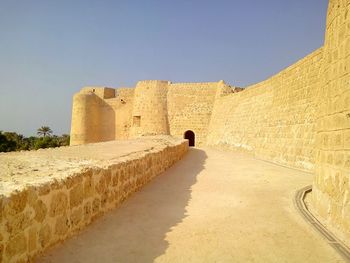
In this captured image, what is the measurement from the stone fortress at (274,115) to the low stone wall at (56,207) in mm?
3019

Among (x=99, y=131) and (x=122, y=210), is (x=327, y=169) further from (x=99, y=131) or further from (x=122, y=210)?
(x=99, y=131)

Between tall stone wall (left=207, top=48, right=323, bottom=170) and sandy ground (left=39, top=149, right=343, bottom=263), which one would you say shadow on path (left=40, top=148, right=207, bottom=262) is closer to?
sandy ground (left=39, top=149, right=343, bottom=263)

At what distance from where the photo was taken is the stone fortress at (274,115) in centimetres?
420

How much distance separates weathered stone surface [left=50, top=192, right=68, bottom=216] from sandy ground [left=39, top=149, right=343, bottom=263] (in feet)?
1.16

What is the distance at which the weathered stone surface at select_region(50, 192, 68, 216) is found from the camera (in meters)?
3.18

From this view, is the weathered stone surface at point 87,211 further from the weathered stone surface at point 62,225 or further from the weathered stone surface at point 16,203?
the weathered stone surface at point 16,203

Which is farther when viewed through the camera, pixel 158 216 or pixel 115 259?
pixel 158 216

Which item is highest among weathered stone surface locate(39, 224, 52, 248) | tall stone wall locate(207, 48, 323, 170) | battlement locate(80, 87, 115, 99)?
battlement locate(80, 87, 115, 99)

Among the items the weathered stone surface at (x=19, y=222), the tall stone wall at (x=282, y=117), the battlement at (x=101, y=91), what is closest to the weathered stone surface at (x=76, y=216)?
the weathered stone surface at (x=19, y=222)

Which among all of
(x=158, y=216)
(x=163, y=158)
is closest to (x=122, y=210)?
(x=158, y=216)

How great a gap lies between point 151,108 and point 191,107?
12.0 feet

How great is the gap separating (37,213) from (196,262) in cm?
155

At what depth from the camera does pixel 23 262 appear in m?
2.66

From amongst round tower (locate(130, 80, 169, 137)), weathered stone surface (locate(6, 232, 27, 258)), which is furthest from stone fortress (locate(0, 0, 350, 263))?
round tower (locate(130, 80, 169, 137))
